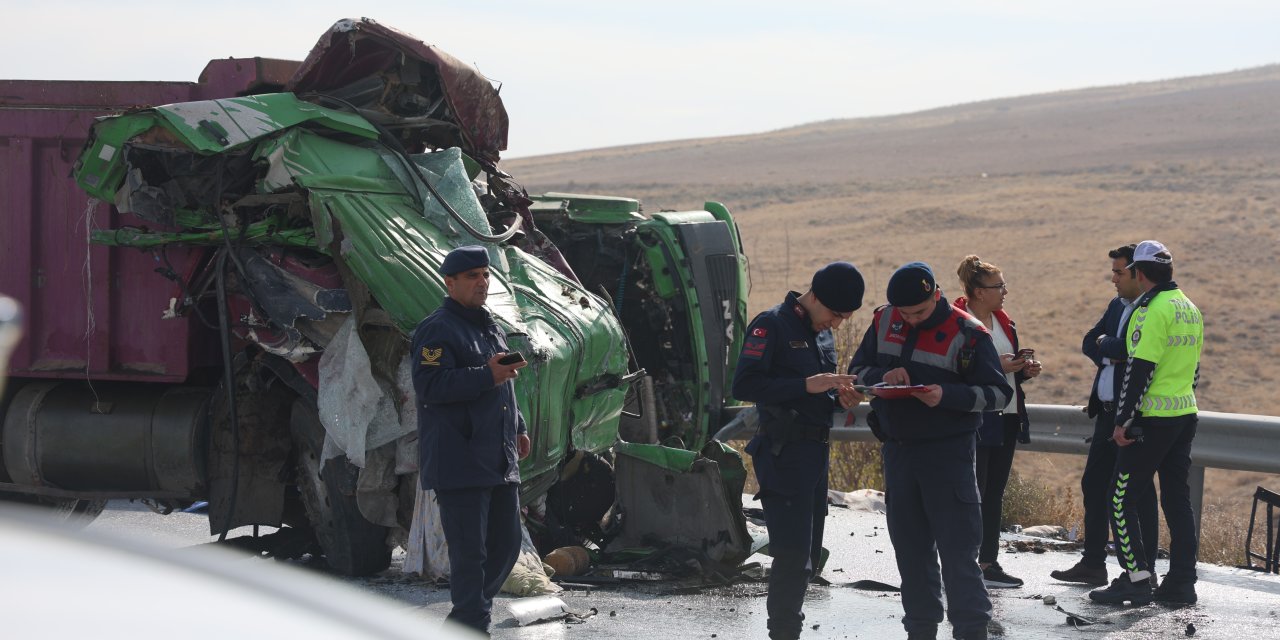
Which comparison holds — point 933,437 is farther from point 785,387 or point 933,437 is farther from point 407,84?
point 407,84

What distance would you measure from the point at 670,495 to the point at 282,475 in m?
2.14

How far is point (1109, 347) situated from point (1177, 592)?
4.25 feet

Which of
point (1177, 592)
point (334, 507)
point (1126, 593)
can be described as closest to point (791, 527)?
point (1126, 593)

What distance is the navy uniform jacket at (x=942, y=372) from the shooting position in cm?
639

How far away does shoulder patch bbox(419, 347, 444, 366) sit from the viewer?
611cm

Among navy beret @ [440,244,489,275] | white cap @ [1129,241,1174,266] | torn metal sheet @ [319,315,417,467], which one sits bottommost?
torn metal sheet @ [319,315,417,467]

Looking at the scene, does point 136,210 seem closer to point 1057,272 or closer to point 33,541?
point 33,541

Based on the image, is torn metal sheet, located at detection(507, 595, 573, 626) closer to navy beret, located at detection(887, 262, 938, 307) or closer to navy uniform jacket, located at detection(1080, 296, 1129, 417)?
navy beret, located at detection(887, 262, 938, 307)

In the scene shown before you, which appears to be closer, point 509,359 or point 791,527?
point 509,359

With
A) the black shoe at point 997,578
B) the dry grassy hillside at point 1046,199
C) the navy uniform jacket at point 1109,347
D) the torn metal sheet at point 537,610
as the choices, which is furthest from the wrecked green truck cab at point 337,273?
the dry grassy hillside at point 1046,199

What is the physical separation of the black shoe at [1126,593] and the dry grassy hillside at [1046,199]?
7928 mm

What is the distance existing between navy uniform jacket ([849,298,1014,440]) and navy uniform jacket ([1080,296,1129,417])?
175cm

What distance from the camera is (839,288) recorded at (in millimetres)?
6520

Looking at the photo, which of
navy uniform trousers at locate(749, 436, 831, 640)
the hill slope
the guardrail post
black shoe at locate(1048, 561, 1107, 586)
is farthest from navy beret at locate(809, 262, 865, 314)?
the hill slope
